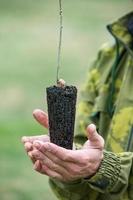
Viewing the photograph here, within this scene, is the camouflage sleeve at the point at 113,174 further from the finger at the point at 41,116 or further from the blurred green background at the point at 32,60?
the blurred green background at the point at 32,60

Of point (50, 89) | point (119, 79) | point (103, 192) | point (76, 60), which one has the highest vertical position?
point (50, 89)

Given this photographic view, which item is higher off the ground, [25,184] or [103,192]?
[103,192]

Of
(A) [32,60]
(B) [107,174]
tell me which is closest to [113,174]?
(B) [107,174]

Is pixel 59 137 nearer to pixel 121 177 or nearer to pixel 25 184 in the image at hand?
pixel 121 177

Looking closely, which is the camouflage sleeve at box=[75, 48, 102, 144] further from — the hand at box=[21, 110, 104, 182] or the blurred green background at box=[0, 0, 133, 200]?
the hand at box=[21, 110, 104, 182]

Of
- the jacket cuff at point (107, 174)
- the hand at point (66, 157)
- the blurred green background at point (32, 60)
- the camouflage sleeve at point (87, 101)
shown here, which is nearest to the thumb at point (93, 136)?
the hand at point (66, 157)

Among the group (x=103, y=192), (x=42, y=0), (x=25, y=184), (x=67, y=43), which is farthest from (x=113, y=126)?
(x=42, y=0)

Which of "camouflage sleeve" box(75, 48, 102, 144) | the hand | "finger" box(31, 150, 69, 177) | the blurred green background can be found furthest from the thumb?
the blurred green background
